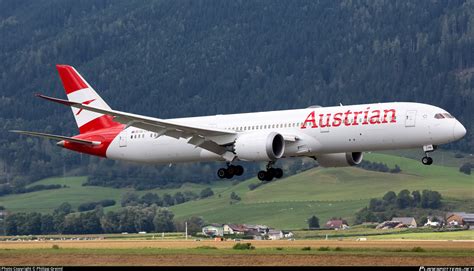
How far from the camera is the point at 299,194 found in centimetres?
16525

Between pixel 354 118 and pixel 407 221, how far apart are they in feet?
213

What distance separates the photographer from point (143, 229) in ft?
404

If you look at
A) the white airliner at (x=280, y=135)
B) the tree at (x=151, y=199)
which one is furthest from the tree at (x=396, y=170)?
the white airliner at (x=280, y=135)

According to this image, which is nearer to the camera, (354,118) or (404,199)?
(354,118)

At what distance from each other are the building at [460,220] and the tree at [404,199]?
9.00 m

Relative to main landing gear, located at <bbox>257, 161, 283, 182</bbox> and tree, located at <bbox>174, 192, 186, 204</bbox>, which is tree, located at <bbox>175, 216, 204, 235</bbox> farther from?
main landing gear, located at <bbox>257, 161, 283, 182</bbox>

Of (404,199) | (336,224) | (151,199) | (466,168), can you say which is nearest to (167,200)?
(151,199)

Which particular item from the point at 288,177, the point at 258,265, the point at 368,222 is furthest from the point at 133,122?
the point at 288,177

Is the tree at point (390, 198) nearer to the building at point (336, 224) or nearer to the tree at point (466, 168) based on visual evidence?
the building at point (336, 224)

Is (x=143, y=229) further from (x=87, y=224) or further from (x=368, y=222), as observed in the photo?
(x=368, y=222)

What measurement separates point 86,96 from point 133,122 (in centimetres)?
1253

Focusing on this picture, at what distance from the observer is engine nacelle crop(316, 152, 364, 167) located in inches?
3027

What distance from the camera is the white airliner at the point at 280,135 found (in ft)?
232

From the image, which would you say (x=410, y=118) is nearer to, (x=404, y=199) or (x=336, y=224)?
(x=336, y=224)
